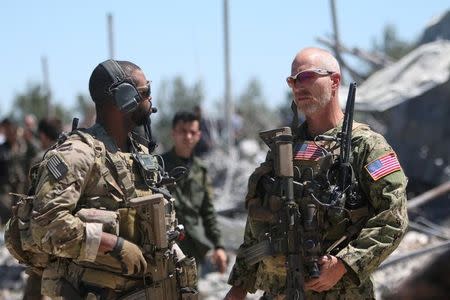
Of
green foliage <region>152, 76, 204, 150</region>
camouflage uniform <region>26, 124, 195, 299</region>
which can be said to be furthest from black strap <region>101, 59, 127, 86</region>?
green foliage <region>152, 76, 204, 150</region>

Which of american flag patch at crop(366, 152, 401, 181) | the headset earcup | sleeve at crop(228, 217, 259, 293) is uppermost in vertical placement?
the headset earcup

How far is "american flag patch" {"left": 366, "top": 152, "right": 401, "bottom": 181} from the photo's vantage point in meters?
4.14

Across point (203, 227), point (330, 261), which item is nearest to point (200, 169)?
point (203, 227)

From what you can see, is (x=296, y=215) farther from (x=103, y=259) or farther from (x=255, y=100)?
(x=255, y=100)

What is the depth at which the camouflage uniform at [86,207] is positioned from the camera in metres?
4.12

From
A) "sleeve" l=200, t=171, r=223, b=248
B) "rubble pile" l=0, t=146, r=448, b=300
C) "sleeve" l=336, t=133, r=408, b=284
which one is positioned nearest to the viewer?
"sleeve" l=336, t=133, r=408, b=284

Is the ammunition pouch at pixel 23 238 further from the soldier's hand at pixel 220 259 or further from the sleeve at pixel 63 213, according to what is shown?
the soldier's hand at pixel 220 259

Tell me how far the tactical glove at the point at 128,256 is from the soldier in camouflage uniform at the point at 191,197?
9.25 feet

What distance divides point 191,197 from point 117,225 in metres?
2.98

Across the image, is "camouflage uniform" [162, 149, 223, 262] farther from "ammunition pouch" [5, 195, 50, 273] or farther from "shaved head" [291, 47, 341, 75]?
"shaved head" [291, 47, 341, 75]

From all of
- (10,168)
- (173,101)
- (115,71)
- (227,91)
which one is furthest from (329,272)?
(173,101)

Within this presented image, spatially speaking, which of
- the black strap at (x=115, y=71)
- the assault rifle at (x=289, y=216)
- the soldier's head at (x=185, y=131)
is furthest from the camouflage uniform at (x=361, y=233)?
the soldier's head at (x=185, y=131)

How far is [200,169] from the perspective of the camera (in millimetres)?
7332

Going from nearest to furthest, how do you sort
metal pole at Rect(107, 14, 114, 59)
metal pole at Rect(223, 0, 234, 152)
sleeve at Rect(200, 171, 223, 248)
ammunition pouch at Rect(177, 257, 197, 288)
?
ammunition pouch at Rect(177, 257, 197, 288), sleeve at Rect(200, 171, 223, 248), metal pole at Rect(107, 14, 114, 59), metal pole at Rect(223, 0, 234, 152)
